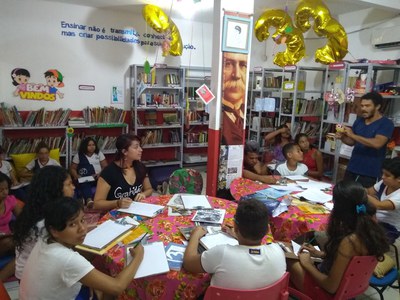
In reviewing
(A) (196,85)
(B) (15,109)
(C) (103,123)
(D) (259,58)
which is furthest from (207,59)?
(B) (15,109)

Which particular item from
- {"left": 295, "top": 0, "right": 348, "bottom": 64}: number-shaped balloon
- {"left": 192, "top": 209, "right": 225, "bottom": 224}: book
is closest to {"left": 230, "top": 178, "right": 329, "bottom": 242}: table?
{"left": 192, "top": 209, "right": 225, "bottom": 224}: book

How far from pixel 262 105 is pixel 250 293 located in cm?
443

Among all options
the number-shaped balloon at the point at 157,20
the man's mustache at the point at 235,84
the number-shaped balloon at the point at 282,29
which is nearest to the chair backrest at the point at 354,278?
the man's mustache at the point at 235,84

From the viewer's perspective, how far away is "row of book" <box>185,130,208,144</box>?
5.92 metres

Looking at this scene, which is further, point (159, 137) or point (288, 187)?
point (159, 137)

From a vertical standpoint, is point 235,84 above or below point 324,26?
below

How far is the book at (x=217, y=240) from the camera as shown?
1.75m

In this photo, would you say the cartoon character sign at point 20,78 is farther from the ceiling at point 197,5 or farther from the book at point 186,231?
the book at point 186,231

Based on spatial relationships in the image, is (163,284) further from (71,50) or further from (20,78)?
(71,50)

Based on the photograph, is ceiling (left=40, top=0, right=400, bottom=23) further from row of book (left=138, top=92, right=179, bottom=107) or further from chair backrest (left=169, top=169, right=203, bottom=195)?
chair backrest (left=169, top=169, right=203, bottom=195)

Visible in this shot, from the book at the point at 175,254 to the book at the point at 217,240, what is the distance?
12 cm

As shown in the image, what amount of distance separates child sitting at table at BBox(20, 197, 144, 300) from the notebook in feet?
2.30

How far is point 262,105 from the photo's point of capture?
213 inches

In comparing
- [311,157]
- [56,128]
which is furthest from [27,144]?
[311,157]
